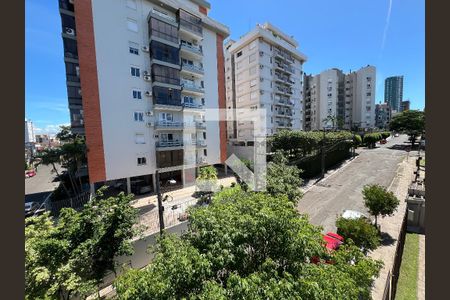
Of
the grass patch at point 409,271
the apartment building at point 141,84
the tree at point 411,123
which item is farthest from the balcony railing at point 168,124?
the tree at point 411,123

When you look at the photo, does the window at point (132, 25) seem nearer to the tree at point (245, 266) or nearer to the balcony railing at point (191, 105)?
the balcony railing at point (191, 105)

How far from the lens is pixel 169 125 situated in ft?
75.6

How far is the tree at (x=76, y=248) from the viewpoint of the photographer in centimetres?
586

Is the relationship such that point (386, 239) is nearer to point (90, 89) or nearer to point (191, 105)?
point (191, 105)

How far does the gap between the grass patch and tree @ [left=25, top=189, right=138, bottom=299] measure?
39.1 feet

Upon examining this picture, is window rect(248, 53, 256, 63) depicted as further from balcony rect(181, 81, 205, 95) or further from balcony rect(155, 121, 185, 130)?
balcony rect(155, 121, 185, 130)

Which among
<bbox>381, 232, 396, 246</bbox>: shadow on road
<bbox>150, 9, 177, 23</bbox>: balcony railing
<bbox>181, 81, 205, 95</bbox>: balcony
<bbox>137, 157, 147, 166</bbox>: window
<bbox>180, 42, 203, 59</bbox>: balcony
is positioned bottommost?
<bbox>381, 232, 396, 246</bbox>: shadow on road

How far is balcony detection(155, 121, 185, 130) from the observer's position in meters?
22.1

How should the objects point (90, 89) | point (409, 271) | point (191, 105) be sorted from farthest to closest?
1. point (191, 105)
2. point (90, 89)
3. point (409, 271)

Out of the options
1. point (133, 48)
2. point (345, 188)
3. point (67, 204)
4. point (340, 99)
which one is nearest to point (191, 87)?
point (133, 48)

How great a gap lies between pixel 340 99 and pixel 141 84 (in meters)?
77.6

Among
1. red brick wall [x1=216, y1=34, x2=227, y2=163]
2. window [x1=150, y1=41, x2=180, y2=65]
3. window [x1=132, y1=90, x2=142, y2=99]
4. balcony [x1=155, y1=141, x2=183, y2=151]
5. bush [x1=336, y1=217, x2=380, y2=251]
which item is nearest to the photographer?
bush [x1=336, y1=217, x2=380, y2=251]

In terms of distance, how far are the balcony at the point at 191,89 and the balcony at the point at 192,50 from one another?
3.93m

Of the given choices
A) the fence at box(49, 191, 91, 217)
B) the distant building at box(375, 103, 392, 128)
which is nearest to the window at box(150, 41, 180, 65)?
the fence at box(49, 191, 91, 217)
